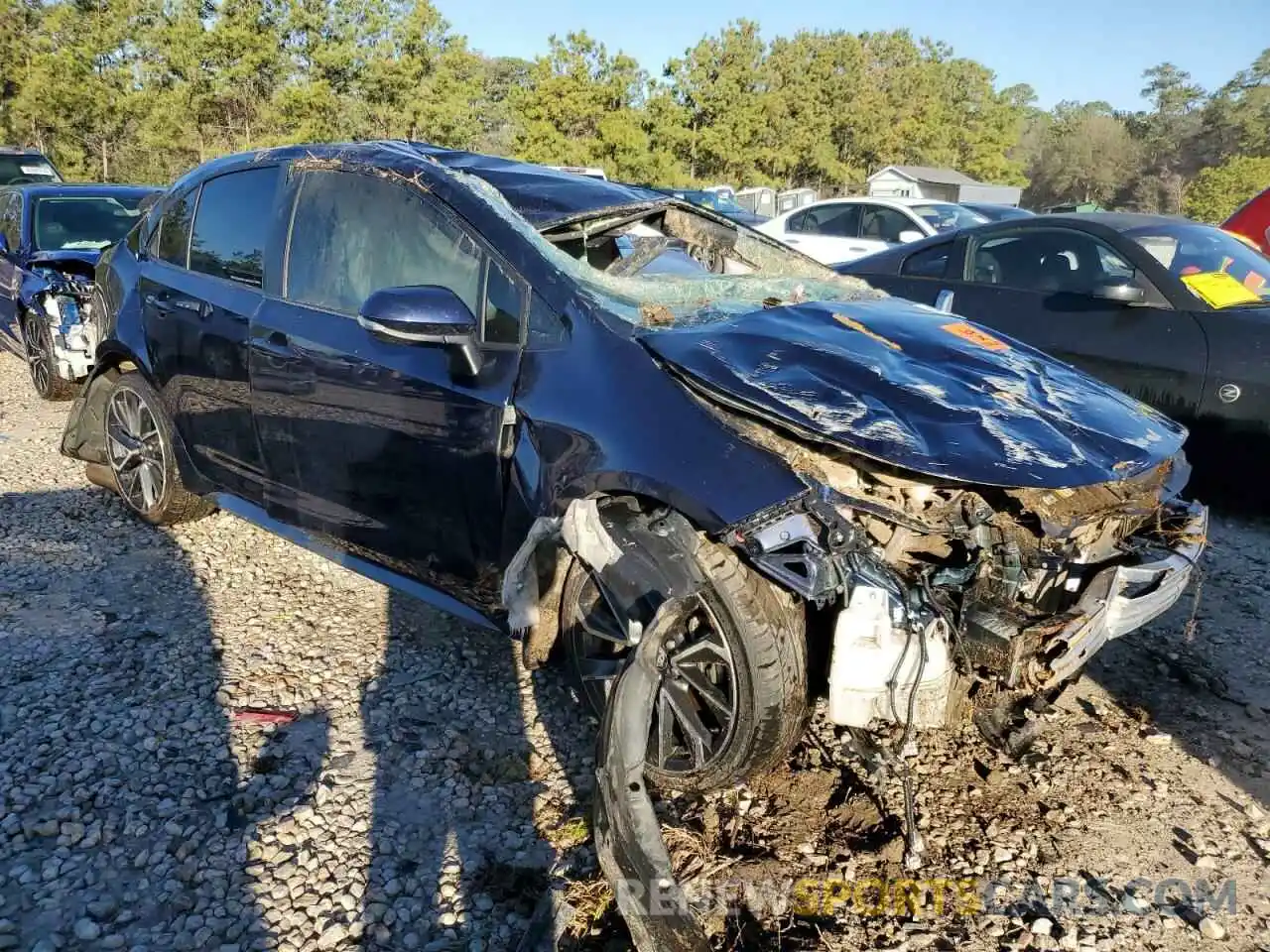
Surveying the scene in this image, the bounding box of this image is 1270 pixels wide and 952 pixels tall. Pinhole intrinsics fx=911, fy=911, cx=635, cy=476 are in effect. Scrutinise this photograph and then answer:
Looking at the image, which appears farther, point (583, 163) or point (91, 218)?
point (583, 163)

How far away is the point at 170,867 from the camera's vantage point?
2.33 m

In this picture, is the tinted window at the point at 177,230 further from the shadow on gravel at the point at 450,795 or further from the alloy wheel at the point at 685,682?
the alloy wheel at the point at 685,682

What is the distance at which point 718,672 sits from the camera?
8.09ft

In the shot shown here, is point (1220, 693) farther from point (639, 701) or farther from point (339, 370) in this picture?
point (339, 370)

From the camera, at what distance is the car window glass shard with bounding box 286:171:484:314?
2.93 meters

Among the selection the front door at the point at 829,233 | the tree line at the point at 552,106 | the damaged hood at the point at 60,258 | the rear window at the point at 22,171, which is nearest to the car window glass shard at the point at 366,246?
the damaged hood at the point at 60,258

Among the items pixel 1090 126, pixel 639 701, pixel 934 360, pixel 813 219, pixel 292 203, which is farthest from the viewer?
pixel 1090 126

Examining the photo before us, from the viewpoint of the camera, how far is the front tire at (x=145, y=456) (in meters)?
4.26

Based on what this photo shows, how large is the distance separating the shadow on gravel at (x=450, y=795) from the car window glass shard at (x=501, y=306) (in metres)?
1.24

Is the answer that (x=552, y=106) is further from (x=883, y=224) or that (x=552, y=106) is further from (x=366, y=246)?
(x=366, y=246)

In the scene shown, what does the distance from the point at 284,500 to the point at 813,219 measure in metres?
10.5

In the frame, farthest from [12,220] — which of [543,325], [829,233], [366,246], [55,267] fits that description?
[829,233]

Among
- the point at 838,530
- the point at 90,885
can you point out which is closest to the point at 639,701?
the point at 838,530

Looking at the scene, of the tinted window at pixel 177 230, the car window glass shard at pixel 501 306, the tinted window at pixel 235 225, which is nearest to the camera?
the car window glass shard at pixel 501 306
